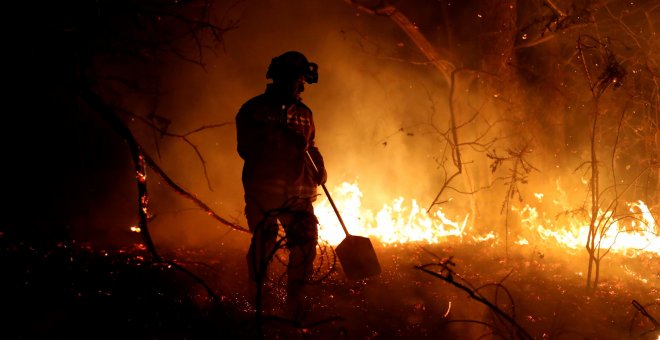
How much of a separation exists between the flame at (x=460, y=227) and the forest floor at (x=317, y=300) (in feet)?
2.66

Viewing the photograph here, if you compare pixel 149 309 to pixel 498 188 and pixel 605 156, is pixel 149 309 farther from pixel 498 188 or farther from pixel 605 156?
pixel 605 156

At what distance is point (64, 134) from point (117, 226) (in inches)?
66.9

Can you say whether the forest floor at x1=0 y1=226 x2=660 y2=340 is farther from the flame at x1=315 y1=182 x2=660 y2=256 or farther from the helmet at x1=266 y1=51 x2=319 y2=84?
the helmet at x1=266 y1=51 x2=319 y2=84

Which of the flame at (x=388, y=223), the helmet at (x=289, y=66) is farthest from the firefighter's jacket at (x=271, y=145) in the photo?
the flame at (x=388, y=223)

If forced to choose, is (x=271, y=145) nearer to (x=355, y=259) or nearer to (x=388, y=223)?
(x=355, y=259)

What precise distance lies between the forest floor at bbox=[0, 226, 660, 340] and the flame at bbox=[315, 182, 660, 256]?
81 centimetres

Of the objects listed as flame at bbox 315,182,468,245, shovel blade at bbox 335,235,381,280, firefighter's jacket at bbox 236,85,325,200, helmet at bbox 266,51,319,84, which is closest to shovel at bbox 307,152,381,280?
shovel blade at bbox 335,235,381,280

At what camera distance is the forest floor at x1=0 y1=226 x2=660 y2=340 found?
11.4 feet

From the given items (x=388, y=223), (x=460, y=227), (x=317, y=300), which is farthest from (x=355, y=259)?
(x=460, y=227)

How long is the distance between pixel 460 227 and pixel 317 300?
3872mm

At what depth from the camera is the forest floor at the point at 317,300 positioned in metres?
3.48

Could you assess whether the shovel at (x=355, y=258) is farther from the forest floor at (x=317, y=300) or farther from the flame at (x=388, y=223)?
the flame at (x=388, y=223)

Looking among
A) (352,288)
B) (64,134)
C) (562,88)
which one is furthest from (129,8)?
(562,88)

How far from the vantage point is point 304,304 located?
4.23m
